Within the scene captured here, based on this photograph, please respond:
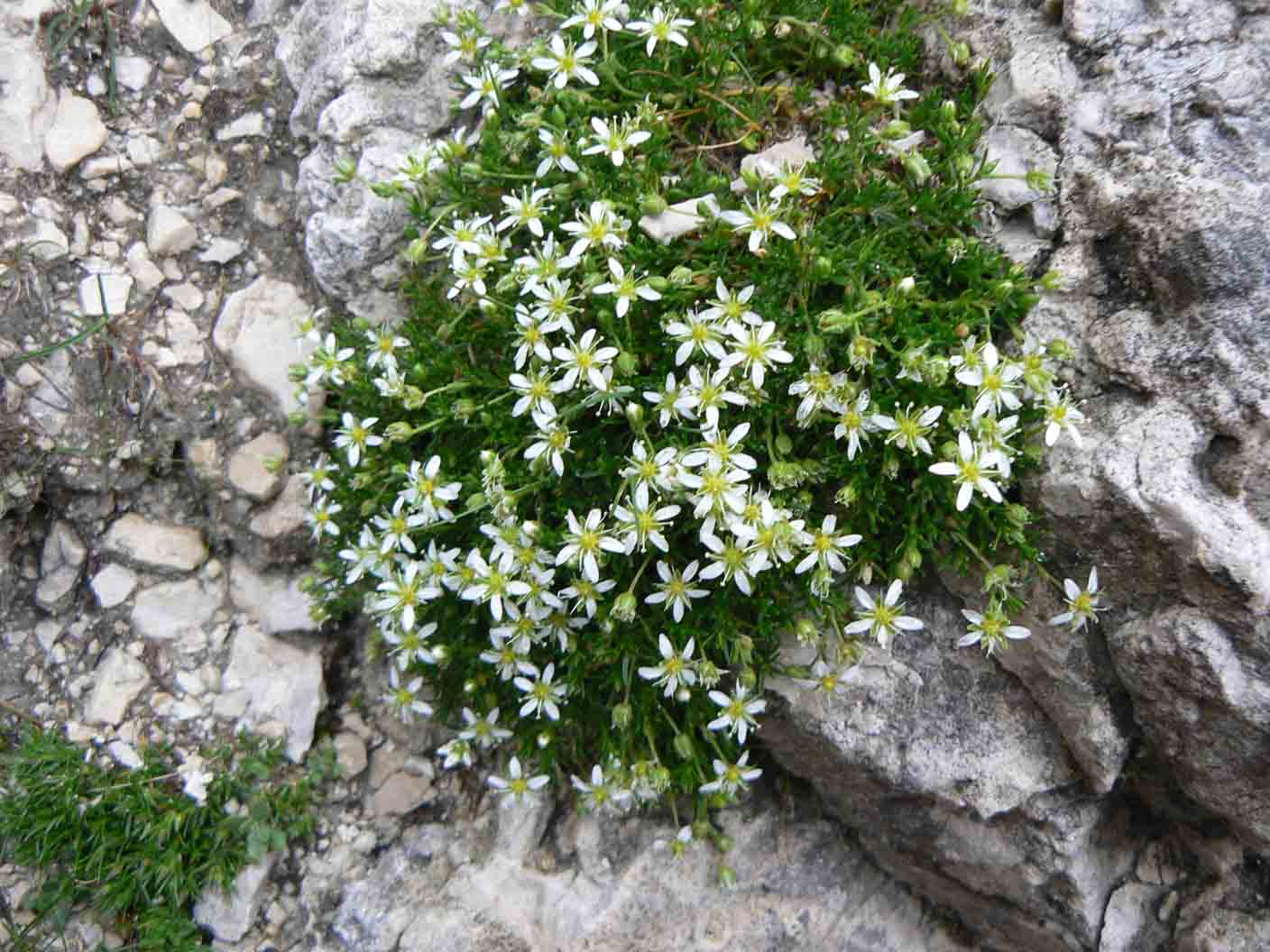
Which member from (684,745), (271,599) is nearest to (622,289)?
(684,745)

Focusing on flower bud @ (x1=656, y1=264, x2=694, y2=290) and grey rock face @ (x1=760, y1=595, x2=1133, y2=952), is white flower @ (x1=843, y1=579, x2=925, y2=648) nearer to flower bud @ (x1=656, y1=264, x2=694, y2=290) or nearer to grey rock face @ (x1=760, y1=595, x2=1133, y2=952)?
grey rock face @ (x1=760, y1=595, x2=1133, y2=952)

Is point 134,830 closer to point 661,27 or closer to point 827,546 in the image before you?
point 827,546

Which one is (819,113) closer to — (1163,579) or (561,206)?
(561,206)

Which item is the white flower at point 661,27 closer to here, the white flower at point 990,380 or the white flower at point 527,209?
the white flower at point 527,209

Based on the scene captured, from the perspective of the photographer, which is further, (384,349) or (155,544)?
(155,544)

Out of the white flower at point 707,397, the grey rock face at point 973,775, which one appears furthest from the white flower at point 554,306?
the grey rock face at point 973,775

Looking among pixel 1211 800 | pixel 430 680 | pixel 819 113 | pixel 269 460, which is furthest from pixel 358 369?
pixel 1211 800

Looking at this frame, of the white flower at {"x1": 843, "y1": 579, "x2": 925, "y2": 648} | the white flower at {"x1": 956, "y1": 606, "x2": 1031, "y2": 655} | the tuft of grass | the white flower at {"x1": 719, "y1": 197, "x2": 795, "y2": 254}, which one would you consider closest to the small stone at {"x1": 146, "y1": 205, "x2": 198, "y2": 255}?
the tuft of grass
